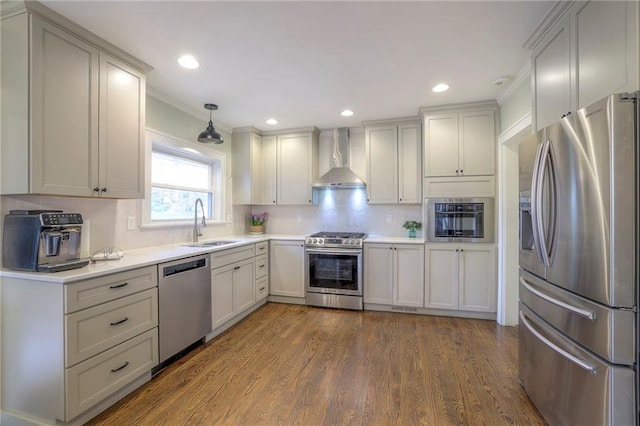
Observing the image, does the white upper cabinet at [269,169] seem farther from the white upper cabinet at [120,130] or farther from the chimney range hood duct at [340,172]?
the white upper cabinet at [120,130]

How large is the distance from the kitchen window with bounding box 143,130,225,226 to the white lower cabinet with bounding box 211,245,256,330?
2.44 ft

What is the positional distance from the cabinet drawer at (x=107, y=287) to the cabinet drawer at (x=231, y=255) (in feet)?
2.32

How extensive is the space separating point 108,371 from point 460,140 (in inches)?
154

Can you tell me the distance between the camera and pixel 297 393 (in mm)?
2004

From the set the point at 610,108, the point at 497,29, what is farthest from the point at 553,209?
the point at 497,29

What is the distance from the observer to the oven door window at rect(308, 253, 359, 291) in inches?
145

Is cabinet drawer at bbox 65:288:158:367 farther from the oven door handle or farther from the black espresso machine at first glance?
the oven door handle

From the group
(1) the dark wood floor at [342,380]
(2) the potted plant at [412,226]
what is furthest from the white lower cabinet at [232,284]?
(2) the potted plant at [412,226]

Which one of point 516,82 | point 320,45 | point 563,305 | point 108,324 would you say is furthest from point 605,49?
point 108,324

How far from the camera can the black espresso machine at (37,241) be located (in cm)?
170

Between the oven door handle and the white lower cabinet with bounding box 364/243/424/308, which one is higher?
the oven door handle

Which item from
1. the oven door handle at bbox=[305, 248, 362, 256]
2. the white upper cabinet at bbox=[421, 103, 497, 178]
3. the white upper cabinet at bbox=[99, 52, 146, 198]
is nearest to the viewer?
the white upper cabinet at bbox=[99, 52, 146, 198]

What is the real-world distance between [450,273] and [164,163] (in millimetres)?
3600

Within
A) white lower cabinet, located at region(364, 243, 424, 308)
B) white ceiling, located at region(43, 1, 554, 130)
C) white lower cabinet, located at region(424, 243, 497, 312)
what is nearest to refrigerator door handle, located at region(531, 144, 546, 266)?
white ceiling, located at region(43, 1, 554, 130)
